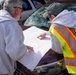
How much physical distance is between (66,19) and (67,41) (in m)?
0.29

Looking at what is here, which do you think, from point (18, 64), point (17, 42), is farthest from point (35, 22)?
point (17, 42)

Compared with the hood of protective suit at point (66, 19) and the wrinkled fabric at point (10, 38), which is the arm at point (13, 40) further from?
the hood of protective suit at point (66, 19)

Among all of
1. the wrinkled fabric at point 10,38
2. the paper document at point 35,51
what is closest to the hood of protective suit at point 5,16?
the wrinkled fabric at point 10,38

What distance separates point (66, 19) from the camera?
10.1 feet

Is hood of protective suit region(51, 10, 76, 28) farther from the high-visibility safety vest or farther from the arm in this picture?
the arm

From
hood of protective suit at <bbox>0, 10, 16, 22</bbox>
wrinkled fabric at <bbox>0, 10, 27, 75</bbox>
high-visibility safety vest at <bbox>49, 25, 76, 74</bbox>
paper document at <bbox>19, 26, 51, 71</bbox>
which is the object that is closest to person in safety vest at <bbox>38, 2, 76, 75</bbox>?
high-visibility safety vest at <bbox>49, 25, 76, 74</bbox>

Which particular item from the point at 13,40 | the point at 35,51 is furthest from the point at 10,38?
the point at 35,51

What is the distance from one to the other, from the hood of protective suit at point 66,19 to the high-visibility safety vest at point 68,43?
0.17ft

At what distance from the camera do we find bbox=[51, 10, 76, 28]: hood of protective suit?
3051 millimetres

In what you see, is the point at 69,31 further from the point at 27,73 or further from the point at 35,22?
the point at 35,22

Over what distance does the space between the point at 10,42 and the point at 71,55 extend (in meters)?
0.79

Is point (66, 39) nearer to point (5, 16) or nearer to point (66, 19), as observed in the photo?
point (66, 19)

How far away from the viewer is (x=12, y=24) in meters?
2.84

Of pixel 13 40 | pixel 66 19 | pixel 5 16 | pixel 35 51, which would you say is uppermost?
pixel 5 16
